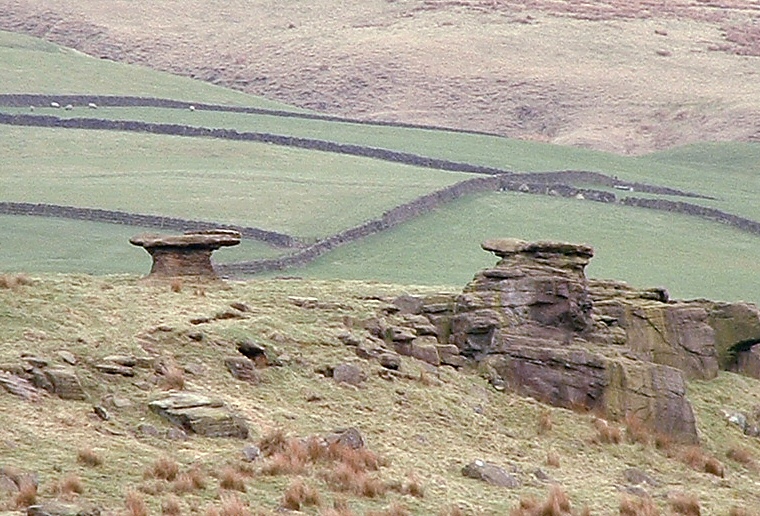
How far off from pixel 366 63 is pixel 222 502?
118m

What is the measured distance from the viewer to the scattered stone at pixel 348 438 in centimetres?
2331

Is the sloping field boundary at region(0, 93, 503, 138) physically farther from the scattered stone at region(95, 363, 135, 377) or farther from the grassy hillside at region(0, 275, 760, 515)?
the scattered stone at region(95, 363, 135, 377)

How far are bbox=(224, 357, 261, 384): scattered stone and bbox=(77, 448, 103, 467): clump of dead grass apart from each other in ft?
18.2

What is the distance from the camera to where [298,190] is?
243ft

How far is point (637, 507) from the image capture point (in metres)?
23.1

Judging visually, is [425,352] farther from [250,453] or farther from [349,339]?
[250,453]

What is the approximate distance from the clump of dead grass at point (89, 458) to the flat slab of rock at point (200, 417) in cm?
239

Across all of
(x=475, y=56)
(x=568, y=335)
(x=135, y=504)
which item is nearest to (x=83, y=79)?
(x=475, y=56)

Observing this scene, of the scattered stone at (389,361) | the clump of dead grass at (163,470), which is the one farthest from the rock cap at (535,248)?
the clump of dead grass at (163,470)

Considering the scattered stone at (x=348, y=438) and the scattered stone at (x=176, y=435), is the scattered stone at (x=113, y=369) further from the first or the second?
the scattered stone at (x=348, y=438)

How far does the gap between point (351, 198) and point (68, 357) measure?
4940cm

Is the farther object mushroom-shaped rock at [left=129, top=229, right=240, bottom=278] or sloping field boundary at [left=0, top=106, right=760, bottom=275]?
sloping field boundary at [left=0, top=106, right=760, bottom=275]

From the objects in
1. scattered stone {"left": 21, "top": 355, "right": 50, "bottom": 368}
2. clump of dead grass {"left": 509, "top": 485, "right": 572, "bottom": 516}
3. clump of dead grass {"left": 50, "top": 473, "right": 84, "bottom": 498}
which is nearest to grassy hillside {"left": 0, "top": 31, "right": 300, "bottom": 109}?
scattered stone {"left": 21, "top": 355, "right": 50, "bottom": 368}

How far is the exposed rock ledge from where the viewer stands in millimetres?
29703
